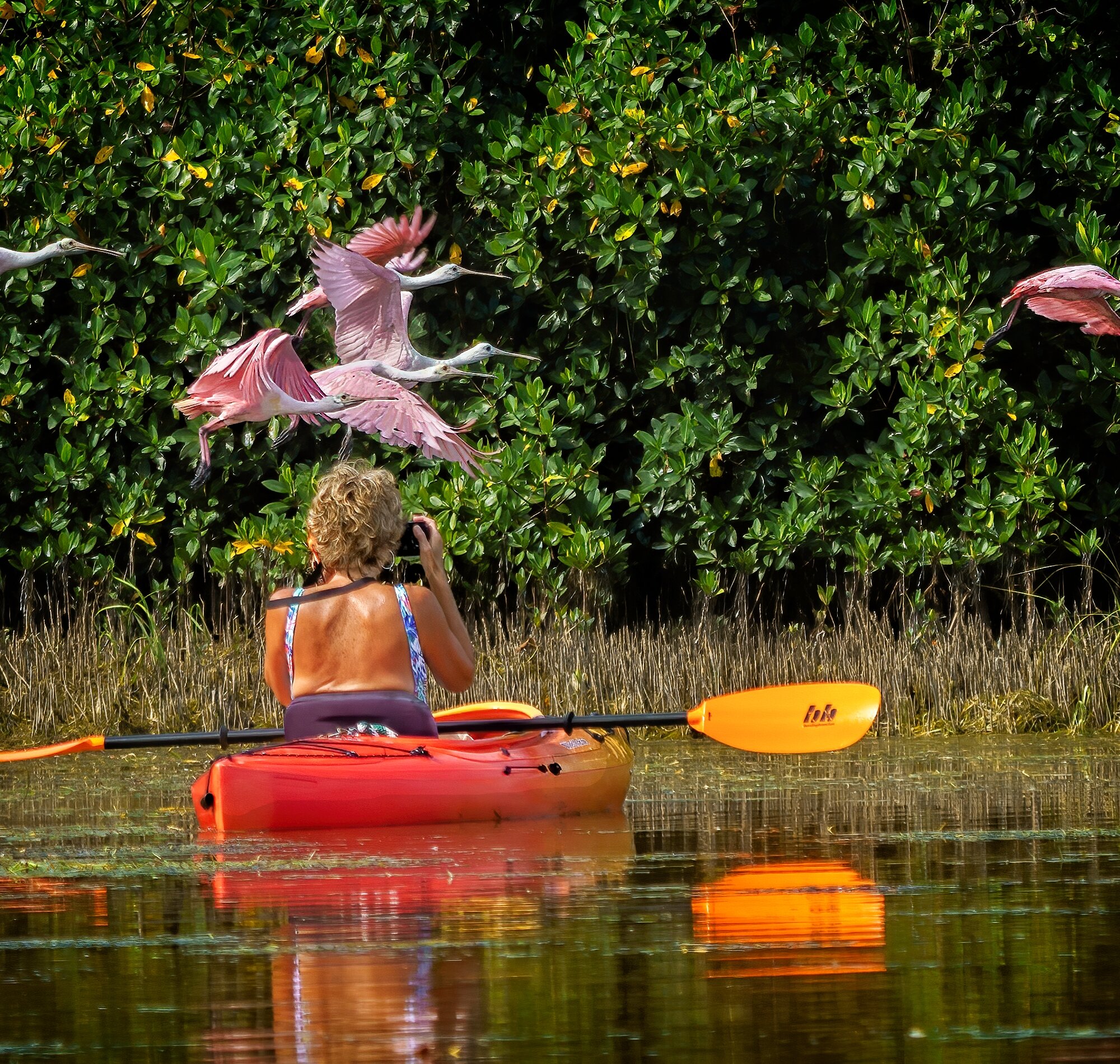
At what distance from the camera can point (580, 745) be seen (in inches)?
270

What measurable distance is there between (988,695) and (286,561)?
3.46m

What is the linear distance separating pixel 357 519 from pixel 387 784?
31.3 inches

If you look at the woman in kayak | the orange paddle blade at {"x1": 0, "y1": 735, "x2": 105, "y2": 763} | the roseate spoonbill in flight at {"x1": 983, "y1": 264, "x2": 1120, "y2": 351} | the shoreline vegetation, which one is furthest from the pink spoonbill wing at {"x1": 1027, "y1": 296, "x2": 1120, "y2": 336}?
the orange paddle blade at {"x1": 0, "y1": 735, "x2": 105, "y2": 763}

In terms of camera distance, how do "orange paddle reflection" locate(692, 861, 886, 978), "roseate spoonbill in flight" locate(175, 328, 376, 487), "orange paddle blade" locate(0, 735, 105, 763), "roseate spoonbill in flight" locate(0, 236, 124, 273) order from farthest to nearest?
"roseate spoonbill in flight" locate(0, 236, 124, 273)
"roseate spoonbill in flight" locate(175, 328, 376, 487)
"orange paddle blade" locate(0, 735, 105, 763)
"orange paddle reflection" locate(692, 861, 886, 978)

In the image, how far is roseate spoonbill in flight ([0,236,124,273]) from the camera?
9758 mm

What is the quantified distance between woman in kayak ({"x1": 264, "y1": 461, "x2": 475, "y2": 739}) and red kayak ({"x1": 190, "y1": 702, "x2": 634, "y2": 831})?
0.37 ft

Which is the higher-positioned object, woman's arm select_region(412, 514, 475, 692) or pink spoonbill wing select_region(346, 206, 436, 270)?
pink spoonbill wing select_region(346, 206, 436, 270)

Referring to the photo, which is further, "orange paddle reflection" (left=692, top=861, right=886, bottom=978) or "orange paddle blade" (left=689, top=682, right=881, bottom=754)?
"orange paddle blade" (left=689, top=682, right=881, bottom=754)

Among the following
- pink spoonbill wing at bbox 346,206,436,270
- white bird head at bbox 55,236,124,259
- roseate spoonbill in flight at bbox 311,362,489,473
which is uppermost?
white bird head at bbox 55,236,124,259

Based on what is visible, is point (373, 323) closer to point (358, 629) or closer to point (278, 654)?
point (278, 654)

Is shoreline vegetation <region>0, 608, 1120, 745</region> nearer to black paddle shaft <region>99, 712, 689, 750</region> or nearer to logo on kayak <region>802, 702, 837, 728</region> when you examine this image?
logo on kayak <region>802, 702, 837, 728</region>

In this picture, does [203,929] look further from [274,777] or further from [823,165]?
[823,165]

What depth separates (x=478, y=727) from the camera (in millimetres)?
7219

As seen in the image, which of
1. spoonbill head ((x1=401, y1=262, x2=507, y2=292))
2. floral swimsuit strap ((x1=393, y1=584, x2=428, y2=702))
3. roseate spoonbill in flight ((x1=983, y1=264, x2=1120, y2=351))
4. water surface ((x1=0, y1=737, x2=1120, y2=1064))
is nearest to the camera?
water surface ((x1=0, y1=737, x2=1120, y2=1064))
